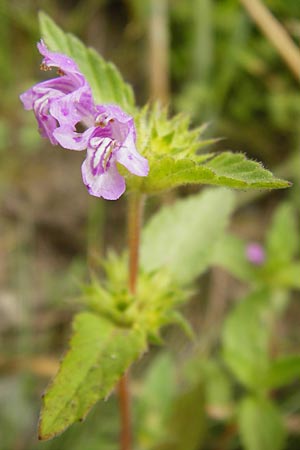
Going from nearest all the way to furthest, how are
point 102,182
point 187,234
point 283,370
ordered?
point 102,182 → point 187,234 → point 283,370

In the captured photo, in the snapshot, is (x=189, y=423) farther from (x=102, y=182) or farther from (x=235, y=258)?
(x=102, y=182)

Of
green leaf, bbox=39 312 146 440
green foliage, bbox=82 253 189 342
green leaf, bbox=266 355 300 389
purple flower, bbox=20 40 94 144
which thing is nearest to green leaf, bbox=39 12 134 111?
purple flower, bbox=20 40 94 144

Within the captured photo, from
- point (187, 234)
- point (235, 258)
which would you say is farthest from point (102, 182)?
point (235, 258)

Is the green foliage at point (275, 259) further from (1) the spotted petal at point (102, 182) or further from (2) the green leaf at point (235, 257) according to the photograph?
(1) the spotted petal at point (102, 182)

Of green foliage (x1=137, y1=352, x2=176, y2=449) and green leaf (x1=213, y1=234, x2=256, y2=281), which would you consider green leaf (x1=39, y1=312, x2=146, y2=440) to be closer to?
green foliage (x1=137, y1=352, x2=176, y2=449)

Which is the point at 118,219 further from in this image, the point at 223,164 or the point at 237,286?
the point at 223,164

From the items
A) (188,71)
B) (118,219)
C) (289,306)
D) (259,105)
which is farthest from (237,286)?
(188,71)

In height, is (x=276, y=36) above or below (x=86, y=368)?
above
